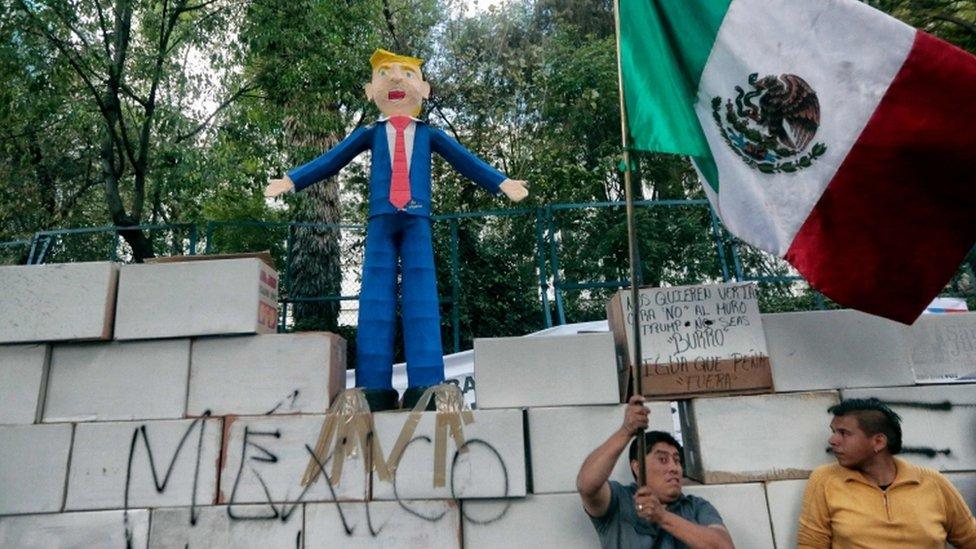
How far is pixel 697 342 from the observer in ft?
12.7

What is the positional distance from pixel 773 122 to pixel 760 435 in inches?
64.9

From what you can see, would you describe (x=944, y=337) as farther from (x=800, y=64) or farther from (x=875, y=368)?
(x=800, y=64)

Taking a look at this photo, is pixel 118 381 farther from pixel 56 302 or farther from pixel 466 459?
pixel 466 459

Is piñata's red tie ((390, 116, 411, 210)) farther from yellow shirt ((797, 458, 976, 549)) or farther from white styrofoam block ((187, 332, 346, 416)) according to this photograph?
yellow shirt ((797, 458, 976, 549))

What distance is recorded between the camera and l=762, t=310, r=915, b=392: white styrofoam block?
3.78 metres

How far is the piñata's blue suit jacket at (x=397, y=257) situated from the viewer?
13.9 ft

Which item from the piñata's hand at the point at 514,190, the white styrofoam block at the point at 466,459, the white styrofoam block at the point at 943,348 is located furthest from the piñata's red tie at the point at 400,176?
the white styrofoam block at the point at 943,348

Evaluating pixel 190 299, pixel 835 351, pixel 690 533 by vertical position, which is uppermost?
pixel 190 299

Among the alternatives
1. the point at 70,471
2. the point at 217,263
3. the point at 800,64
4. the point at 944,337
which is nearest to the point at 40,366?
the point at 70,471

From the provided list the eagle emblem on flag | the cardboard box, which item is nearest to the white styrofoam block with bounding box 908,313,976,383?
the cardboard box

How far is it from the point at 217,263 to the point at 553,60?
9071 mm

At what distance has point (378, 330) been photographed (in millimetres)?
4258

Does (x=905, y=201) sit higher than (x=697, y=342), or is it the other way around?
(x=905, y=201)

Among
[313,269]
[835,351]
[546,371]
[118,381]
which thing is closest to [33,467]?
[118,381]
